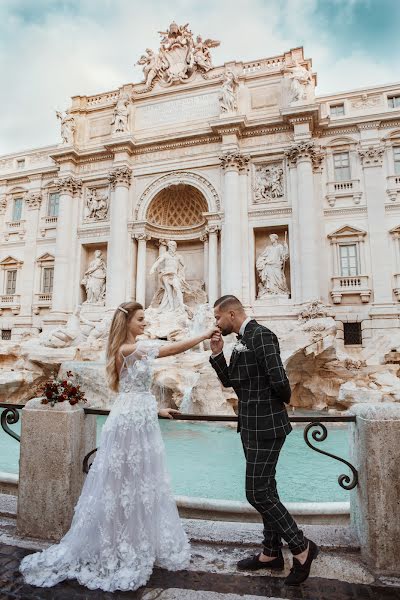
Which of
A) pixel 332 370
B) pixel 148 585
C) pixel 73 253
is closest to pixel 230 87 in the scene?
pixel 73 253

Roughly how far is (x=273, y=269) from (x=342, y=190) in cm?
455

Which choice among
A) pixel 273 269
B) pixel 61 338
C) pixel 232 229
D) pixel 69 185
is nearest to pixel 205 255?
pixel 232 229

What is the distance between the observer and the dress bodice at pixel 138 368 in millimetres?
2635

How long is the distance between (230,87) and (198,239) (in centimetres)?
677

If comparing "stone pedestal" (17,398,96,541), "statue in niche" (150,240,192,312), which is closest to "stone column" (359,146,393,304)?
"statue in niche" (150,240,192,312)

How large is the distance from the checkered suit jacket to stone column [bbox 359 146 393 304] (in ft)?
46.1

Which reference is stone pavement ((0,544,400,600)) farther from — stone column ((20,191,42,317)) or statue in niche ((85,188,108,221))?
stone column ((20,191,42,317))

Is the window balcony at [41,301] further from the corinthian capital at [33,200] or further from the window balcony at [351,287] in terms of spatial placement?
the window balcony at [351,287]

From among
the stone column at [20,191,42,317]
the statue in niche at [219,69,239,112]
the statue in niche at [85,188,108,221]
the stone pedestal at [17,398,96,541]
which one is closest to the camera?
the stone pedestal at [17,398,96,541]

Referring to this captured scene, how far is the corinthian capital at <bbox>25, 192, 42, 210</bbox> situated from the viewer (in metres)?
20.5

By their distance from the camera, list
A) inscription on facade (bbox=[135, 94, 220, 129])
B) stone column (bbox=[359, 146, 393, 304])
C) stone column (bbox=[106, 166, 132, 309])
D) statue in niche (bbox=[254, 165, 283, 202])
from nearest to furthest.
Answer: stone column (bbox=[359, 146, 393, 304]) → statue in niche (bbox=[254, 165, 283, 202]) → stone column (bbox=[106, 166, 132, 309]) → inscription on facade (bbox=[135, 94, 220, 129])

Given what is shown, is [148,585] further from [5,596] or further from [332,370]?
[332,370]

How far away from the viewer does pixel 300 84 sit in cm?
1577

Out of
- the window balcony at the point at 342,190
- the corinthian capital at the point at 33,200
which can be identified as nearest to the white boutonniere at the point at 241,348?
the window balcony at the point at 342,190
